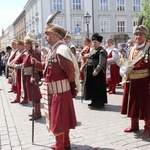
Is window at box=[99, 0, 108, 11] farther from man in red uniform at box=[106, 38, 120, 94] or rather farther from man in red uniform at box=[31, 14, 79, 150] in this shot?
man in red uniform at box=[31, 14, 79, 150]

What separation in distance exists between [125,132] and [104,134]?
1.29 ft

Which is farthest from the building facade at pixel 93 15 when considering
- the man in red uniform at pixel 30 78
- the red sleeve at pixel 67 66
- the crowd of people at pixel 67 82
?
the red sleeve at pixel 67 66

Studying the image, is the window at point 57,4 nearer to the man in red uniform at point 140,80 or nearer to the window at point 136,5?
the window at point 136,5

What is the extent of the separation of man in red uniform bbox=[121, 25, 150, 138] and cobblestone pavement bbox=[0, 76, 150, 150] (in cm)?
42

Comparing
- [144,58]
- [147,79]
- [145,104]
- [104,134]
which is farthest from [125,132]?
[144,58]

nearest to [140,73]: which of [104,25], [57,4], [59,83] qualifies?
[59,83]

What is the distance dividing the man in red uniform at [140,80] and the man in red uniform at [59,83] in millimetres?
1111

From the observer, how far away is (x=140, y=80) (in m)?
4.52

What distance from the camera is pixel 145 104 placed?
14.9 feet

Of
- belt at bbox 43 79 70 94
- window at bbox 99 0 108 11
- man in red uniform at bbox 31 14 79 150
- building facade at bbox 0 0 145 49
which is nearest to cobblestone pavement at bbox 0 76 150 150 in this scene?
man in red uniform at bbox 31 14 79 150

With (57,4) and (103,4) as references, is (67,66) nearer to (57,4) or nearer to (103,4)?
(57,4)

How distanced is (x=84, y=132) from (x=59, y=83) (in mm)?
1497

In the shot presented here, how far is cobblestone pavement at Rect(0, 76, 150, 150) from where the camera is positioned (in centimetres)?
435

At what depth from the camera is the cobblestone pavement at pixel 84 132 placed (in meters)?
4.35
